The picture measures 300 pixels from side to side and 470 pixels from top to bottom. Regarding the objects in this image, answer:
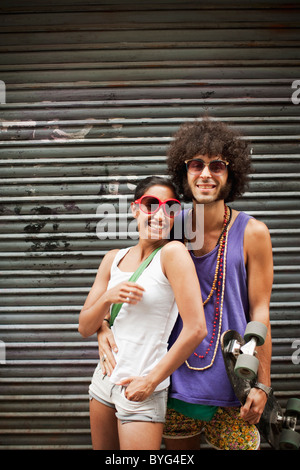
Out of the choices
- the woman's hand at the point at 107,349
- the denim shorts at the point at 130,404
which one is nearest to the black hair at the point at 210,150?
the woman's hand at the point at 107,349

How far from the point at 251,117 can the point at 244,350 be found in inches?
93.0

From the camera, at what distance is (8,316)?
137 inches

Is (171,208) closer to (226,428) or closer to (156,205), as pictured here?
(156,205)

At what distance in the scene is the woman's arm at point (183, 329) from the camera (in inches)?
71.2

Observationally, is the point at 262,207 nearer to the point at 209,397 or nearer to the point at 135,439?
the point at 209,397

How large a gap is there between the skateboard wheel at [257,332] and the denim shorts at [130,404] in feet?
1.75

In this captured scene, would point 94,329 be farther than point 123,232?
No

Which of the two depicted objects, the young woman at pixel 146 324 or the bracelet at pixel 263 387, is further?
the bracelet at pixel 263 387

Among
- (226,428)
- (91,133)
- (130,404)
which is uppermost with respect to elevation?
(91,133)

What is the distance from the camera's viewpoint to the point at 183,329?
1834 mm

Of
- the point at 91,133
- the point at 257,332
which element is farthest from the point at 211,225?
the point at 91,133

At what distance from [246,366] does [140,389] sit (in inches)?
20.5

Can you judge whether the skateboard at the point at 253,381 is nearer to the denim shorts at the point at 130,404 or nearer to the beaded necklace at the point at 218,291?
the beaded necklace at the point at 218,291

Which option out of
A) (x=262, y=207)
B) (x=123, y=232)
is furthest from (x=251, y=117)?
(x=123, y=232)
